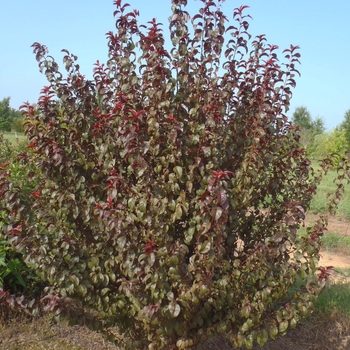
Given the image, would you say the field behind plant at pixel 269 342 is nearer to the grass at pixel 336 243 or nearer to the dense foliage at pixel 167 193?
the dense foliage at pixel 167 193

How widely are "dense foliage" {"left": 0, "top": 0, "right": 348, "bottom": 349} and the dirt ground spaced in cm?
101

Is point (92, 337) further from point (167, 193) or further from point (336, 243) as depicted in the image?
point (336, 243)

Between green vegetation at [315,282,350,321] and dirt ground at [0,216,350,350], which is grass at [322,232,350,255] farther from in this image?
dirt ground at [0,216,350,350]

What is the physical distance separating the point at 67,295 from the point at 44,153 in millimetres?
946

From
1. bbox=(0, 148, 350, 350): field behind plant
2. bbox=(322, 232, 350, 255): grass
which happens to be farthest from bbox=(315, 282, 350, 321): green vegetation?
bbox=(322, 232, 350, 255): grass

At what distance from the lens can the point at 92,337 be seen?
3.87 meters

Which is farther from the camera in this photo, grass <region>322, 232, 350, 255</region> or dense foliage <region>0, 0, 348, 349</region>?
grass <region>322, 232, 350, 255</region>

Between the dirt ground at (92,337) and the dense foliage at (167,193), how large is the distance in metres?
1.01

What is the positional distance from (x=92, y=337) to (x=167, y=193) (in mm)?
1964

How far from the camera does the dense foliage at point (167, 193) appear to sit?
2488 millimetres

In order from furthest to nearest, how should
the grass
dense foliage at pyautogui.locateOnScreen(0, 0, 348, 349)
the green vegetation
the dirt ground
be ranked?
the grass, the green vegetation, the dirt ground, dense foliage at pyautogui.locateOnScreen(0, 0, 348, 349)

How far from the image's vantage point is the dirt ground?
3.70m

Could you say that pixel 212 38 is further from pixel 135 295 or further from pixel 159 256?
pixel 135 295

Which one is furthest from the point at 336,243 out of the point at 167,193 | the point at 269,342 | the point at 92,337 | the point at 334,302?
the point at 167,193
